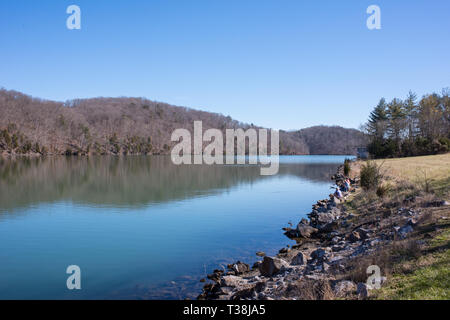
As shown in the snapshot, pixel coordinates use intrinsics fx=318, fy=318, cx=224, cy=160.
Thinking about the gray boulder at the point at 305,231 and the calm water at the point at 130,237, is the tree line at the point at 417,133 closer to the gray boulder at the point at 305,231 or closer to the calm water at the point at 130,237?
the calm water at the point at 130,237

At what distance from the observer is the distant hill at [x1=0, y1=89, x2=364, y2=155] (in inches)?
3725

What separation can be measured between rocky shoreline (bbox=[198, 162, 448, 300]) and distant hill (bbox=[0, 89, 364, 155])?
63152 mm

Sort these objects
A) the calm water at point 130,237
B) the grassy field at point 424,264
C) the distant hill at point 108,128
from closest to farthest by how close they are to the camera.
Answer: the grassy field at point 424,264 → the calm water at point 130,237 → the distant hill at point 108,128

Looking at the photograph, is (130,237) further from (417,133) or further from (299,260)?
(417,133)

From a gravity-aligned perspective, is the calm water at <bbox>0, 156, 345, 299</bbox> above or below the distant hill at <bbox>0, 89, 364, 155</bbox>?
below

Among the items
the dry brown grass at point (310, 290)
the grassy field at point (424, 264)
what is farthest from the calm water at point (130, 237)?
the grassy field at point (424, 264)

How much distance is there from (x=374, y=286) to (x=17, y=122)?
112946 mm

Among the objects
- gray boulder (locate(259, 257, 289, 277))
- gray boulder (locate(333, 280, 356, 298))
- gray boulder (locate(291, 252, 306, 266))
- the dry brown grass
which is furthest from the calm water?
gray boulder (locate(333, 280, 356, 298))

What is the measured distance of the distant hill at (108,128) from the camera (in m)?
94.6

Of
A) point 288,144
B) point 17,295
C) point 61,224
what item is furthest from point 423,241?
point 288,144

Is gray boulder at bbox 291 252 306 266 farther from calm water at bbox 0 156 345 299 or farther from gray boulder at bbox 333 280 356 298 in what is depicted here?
gray boulder at bbox 333 280 356 298

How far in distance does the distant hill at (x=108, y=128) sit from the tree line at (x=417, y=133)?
16380mm
